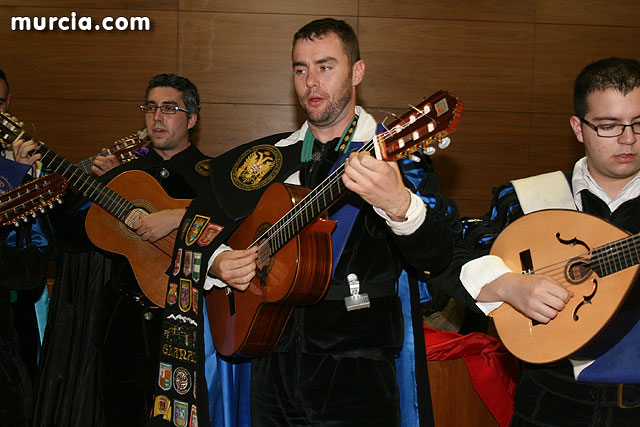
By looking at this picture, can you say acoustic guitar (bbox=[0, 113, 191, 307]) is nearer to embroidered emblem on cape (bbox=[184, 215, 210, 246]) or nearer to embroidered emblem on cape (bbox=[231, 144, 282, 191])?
embroidered emblem on cape (bbox=[184, 215, 210, 246])

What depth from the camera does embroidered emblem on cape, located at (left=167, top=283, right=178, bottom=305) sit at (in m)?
2.62

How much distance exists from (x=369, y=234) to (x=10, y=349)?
1.83 meters

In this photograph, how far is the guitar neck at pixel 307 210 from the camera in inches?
75.6

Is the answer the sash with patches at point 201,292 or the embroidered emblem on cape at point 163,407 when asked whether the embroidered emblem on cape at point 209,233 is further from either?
the embroidered emblem on cape at point 163,407

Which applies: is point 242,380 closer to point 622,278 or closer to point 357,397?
point 357,397

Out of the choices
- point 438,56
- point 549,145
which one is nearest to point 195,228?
point 438,56

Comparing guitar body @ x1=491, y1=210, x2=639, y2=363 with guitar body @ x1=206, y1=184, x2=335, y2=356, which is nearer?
guitar body @ x1=491, y1=210, x2=639, y2=363

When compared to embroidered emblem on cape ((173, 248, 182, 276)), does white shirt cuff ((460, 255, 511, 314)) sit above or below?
below

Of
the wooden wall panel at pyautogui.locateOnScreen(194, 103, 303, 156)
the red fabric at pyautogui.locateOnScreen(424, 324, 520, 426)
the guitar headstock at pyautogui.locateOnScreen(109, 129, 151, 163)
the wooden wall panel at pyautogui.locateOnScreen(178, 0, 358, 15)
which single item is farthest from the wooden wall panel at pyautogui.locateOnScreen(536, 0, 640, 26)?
the guitar headstock at pyautogui.locateOnScreen(109, 129, 151, 163)

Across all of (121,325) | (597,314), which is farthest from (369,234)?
(121,325)

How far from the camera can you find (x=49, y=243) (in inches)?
128

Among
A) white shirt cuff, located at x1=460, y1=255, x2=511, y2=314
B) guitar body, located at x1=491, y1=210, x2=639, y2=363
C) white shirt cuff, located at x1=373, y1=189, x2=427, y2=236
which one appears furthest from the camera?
white shirt cuff, located at x1=460, y1=255, x2=511, y2=314

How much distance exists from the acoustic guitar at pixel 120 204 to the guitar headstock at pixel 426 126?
172 cm

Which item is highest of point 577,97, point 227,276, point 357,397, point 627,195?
point 577,97
